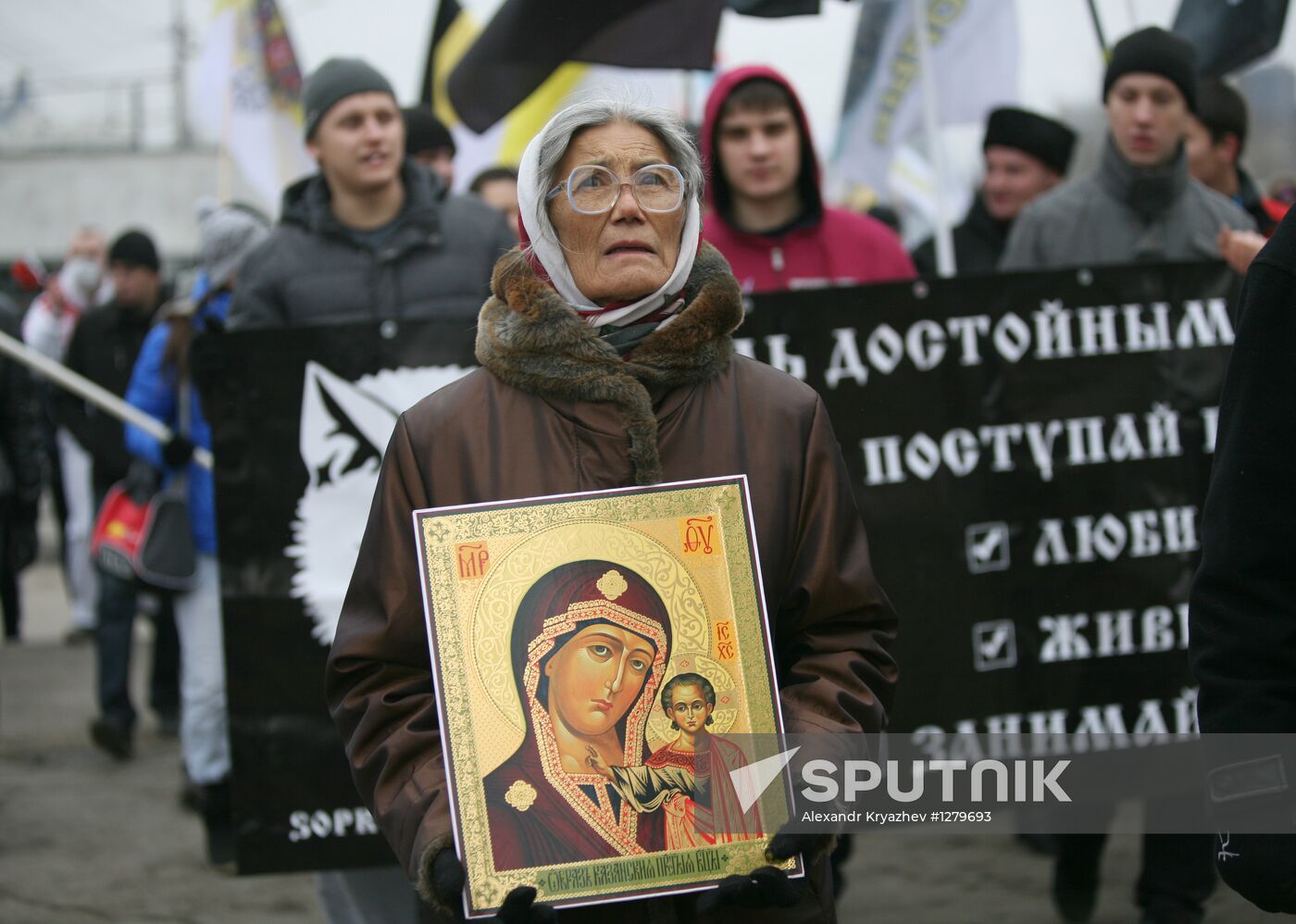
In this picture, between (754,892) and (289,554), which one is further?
(289,554)

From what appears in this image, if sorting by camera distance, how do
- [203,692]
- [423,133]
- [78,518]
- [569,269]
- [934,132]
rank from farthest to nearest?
[78,518] < [423,133] < [934,132] < [203,692] < [569,269]

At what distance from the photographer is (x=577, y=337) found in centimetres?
232

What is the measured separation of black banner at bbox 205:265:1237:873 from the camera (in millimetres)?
3920

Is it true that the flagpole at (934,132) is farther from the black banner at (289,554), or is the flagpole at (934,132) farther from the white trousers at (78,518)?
the white trousers at (78,518)

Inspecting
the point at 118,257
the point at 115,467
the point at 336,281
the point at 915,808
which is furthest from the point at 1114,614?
the point at 118,257

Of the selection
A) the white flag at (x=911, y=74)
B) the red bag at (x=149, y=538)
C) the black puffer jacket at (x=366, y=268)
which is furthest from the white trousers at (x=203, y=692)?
the white flag at (x=911, y=74)

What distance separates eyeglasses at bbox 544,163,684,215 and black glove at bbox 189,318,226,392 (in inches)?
70.1

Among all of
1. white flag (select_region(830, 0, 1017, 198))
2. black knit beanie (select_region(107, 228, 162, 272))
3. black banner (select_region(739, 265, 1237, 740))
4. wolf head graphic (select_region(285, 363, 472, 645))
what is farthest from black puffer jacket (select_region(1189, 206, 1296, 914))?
black knit beanie (select_region(107, 228, 162, 272))

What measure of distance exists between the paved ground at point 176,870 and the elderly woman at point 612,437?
8.20ft

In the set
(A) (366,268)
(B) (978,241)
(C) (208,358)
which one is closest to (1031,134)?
(B) (978,241)

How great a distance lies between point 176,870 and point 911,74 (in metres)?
5.02

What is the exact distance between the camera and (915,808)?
3199 millimetres

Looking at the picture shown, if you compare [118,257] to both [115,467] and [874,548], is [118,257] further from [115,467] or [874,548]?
[874,548]

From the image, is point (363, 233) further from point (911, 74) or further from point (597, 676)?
point (911, 74)
